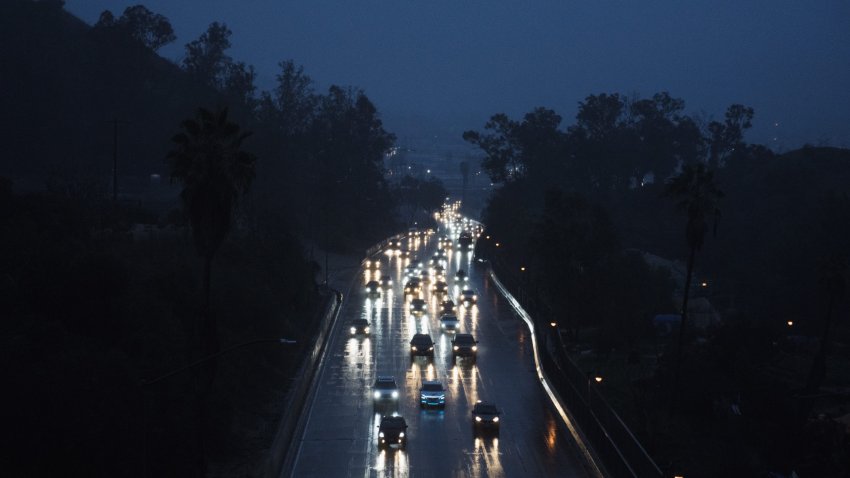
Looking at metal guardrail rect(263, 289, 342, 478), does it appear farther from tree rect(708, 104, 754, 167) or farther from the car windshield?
tree rect(708, 104, 754, 167)

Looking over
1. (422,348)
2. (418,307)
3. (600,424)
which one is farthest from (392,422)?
(418,307)

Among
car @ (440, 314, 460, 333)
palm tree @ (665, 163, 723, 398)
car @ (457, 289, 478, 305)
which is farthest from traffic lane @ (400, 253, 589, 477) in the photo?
car @ (457, 289, 478, 305)

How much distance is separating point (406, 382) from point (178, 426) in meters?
17.3

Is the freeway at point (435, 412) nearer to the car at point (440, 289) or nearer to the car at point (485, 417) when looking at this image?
the car at point (485, 417)

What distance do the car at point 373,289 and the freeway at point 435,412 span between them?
1213cm

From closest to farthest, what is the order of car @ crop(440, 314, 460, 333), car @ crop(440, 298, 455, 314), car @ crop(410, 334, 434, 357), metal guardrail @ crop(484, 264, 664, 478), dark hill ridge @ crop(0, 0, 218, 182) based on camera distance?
metal guardrail @ crop(484, 264, 664, 478)
car @ crop(410, 334, 434, 357)
car @ crop(440, 314, 460, 333)
car @ crop(440, 298, 455, 314)
dark hill ridge @ crop(0, 0, 218, 182)

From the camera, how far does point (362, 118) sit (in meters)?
157

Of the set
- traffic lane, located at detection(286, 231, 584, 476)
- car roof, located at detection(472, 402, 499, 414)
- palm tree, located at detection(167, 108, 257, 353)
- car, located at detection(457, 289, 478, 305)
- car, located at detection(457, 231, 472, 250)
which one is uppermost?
palm tree, located at detection(167, 108, 257, 353)

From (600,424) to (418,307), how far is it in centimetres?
4112

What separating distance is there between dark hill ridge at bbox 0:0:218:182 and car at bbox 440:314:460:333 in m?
50.9

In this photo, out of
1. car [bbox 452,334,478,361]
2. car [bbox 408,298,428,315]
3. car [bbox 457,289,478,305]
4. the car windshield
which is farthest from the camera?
car [bbox 457,289,478,305]

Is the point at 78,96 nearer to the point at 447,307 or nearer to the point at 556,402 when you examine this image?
the point at 447,307

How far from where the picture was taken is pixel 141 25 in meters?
130

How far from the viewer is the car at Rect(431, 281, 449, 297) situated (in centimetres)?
8344
